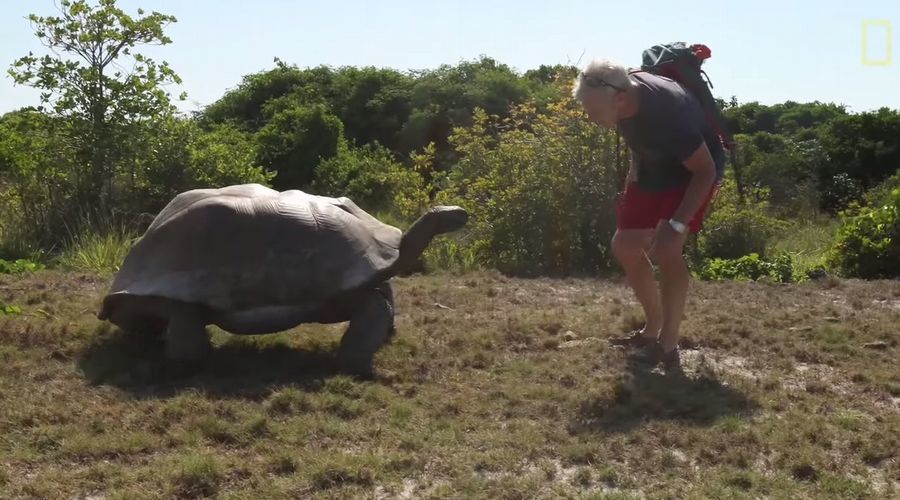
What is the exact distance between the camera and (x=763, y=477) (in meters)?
4.00

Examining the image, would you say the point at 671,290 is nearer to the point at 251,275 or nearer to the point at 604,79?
the point at 604,79

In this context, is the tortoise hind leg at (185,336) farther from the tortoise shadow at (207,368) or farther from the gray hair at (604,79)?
the gray hair at (604,79)

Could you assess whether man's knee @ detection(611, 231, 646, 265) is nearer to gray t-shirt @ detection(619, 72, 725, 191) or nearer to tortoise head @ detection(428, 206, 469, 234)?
gray t-shirt @ detection(619, 72, 725, 191)

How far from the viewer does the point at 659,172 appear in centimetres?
557

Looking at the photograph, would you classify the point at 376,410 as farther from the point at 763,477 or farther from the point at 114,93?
the point at 114,93

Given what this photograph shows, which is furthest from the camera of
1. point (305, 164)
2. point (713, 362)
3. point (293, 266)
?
point (305, 164)

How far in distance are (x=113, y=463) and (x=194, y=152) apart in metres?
8.26

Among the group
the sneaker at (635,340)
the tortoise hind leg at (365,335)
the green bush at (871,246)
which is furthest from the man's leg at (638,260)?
the green bush at (871,246)

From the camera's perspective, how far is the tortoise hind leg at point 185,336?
18.4ft

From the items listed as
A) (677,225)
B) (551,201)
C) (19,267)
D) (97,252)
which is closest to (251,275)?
(677,225)

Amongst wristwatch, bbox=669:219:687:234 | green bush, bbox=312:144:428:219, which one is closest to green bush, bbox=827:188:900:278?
green bush, bbox=312:144:428:219

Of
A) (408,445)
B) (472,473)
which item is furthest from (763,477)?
(408,445)

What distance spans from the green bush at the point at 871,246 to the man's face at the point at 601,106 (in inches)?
247

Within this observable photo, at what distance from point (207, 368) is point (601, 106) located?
2680 millimetres
